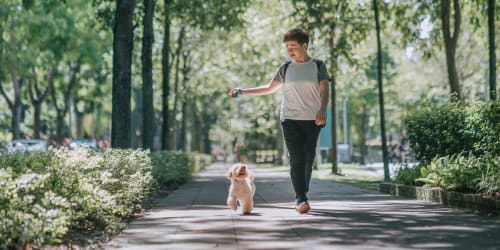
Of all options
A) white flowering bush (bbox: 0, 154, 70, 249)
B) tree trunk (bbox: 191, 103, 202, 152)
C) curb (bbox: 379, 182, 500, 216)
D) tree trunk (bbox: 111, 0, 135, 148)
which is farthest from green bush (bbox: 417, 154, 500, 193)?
tree trunk (bbox: 191, 103, 202, 152)

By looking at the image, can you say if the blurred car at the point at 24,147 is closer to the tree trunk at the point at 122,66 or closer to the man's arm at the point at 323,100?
the tree trunk at the point at 122,66

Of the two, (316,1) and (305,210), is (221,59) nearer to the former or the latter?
(316,1)

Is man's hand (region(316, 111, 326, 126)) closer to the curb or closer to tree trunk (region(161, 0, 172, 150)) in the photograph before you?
the curb

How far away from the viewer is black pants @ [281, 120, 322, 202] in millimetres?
10172

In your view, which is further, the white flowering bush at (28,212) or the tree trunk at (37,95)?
the tree trunk at (37,95)

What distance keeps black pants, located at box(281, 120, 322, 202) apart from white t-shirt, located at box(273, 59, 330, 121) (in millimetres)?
95

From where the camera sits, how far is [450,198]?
11.6 meters

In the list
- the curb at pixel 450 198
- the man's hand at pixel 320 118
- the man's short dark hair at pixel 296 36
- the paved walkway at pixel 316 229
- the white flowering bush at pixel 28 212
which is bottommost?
the paved walkway at pixel 316 229

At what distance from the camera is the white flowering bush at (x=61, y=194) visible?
6512mm

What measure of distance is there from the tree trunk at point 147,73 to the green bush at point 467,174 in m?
10.3

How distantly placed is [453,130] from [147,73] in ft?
34.7

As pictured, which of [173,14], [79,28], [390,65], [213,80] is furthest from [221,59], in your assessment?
[390,65]

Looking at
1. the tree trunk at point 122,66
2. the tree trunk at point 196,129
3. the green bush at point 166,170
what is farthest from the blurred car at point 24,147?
the tree trunk at point 196,129

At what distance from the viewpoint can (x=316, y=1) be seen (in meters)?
24.5
